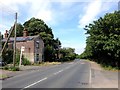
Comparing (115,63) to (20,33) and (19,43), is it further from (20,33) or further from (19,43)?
(20,33)

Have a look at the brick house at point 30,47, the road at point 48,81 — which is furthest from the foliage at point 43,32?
the road at point 48,81

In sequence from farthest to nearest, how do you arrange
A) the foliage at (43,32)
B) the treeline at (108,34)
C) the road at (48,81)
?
the foliage at (43,32) → the treeline at (108,34) → the road at (48,81)

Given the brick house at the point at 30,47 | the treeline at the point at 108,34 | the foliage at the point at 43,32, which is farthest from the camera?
the foliage at the point at 43,32

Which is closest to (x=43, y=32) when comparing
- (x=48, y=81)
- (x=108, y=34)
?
(x=108, y=34)

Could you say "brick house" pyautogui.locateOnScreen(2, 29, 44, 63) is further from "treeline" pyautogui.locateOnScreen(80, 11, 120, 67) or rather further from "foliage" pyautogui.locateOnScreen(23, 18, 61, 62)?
"treeline" pyautogui.locateOnScreen(80, 11, 120, 67)

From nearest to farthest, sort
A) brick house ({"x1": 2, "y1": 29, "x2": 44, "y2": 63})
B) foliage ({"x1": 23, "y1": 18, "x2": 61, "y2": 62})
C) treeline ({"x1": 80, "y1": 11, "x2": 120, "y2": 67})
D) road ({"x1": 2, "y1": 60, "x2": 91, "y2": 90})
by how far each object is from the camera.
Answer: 1. road ({"x1": 2, "y1": 60, "x2": 91, "y2": 90})
2. treeline ({"x1": 80, "y1": 11, "x2": 120, "y2": 67})
3. brick house ({"x1": 2, "y1": 29, "x2": 44, "y2": 63})
4. foliage ({"x1": 23, "y1": 18, "x2": 61, "y2": 62})

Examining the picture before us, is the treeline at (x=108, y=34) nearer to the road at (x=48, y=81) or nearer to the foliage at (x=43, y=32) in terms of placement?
the road at (x=48, y=81)

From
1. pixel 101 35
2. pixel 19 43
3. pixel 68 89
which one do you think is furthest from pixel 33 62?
pixel 68 89

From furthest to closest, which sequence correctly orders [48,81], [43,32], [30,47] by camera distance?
[43,32] → [30,47] → [48,81]

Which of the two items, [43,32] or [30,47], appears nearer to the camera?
[30,47]

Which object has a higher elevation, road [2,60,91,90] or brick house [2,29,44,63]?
brick house [2,29,44,63]

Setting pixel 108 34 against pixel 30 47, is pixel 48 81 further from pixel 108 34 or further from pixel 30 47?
pixel 30 47

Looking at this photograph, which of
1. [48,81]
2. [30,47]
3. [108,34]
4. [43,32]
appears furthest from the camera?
[43,32]

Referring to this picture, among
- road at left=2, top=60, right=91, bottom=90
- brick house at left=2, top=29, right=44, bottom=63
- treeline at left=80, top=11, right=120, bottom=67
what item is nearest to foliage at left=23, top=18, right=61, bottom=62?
brick house at left=2, top=29, right=44, bottom=63
